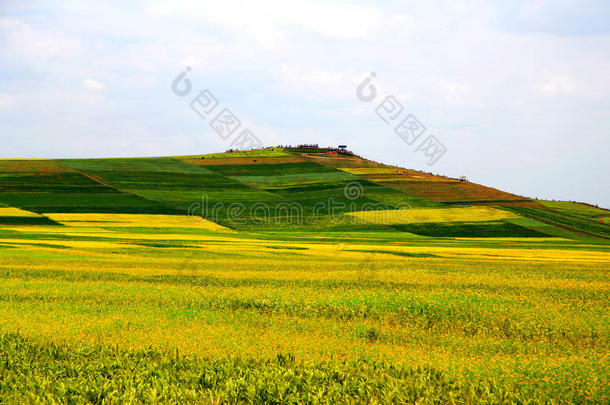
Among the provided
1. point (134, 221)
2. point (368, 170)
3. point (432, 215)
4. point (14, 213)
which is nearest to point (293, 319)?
point (134, 221)

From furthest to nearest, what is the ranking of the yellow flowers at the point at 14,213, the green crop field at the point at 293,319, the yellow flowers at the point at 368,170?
the yellow flowers at the point at 368,170
the yellow flowers at the point at 14,213
the green crop field at the point at 293,319

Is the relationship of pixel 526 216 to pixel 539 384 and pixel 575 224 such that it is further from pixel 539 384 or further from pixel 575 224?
pixel 539 384

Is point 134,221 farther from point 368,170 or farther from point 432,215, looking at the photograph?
point 368,170

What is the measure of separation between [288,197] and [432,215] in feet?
75.3

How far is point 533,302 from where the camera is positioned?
18469 mm

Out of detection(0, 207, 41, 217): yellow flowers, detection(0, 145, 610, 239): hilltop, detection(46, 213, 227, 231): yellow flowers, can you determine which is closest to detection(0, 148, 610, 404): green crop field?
detection(46, 213, 227, 231): yellow flowers

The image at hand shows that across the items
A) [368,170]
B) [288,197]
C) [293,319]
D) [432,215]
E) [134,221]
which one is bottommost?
[293,319]

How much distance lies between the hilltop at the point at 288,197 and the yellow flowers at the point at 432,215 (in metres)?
0.14

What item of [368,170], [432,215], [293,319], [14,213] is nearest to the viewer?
[293,319]

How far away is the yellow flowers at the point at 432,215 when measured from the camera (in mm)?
63812

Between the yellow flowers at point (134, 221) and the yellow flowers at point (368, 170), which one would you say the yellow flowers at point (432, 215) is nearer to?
the yellow flowers at point (134, 221)

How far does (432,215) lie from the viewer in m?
66.2

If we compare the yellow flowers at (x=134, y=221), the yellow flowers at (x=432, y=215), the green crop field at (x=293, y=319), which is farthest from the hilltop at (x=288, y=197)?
the green crop field at (x=293, y=319)

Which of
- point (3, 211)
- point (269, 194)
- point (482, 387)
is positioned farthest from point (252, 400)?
point (269, 194)
